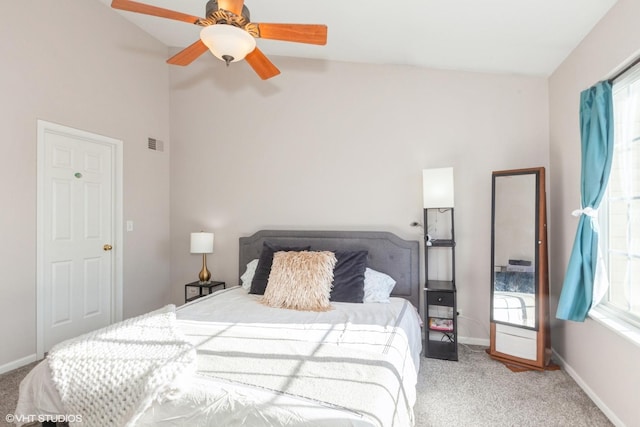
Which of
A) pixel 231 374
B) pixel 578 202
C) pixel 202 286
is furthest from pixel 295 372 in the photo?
pixel 202 286

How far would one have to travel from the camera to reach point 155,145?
13.8 feet

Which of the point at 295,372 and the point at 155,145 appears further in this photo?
the point at 155,145

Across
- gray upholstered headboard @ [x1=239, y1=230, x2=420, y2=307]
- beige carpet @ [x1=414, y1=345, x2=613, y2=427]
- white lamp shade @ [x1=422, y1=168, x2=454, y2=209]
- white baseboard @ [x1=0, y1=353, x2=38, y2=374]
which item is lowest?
beige carpet @ [x1=414, y1=345, x2=613, y2=427]

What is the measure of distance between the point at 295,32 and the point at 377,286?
2136 millimetres

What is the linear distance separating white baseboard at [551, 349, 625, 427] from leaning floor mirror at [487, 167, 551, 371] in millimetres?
117

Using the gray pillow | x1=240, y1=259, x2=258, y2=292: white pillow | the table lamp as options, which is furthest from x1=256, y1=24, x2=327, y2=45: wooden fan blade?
the table lamp

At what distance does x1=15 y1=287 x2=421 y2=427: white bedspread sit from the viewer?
1335 millimetres

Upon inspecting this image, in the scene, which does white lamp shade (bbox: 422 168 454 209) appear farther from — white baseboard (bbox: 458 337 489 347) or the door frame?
the door frame

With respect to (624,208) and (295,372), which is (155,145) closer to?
(295,372)

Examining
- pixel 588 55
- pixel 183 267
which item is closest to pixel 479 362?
pixel 588 55

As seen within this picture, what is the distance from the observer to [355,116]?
3.75 metres

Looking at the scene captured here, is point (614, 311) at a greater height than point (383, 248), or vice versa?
point (383, 248)

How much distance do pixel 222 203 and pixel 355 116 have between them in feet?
5.89

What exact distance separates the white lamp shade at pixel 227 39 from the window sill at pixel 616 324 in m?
2.66
